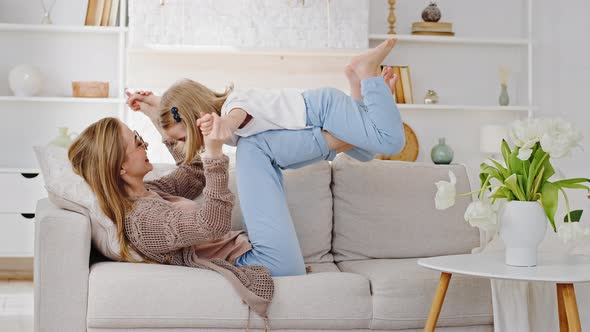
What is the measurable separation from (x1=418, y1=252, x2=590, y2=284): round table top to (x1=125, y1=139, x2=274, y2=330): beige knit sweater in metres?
0.51

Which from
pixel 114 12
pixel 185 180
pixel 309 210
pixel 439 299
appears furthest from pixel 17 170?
pixel 439 299

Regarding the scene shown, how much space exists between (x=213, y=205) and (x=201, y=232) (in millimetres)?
91

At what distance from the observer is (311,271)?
9.53 feet

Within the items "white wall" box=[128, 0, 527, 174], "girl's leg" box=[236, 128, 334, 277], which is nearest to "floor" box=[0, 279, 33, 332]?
"girl's leg" box=[236, 128, 334, 277]

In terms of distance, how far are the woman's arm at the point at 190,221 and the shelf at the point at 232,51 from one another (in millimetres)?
2851

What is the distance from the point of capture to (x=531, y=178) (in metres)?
2.42

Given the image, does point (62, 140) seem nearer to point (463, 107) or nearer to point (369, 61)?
point (463, 107)

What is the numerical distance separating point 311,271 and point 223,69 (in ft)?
9.54

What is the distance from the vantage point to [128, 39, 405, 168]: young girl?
9.23ft

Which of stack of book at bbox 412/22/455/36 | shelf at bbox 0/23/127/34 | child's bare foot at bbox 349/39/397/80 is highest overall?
stack of book at bbox 412/22/455/36

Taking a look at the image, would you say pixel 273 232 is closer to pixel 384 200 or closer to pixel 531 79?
pixel 384 200

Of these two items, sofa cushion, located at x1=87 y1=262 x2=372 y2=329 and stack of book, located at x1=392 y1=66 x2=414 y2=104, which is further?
stack of book, located at x1=392 y1=66 x2=414 y2=104

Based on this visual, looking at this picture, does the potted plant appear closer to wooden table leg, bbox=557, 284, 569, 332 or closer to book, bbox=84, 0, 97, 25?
wooden table leg, bbox=557, 284, 569, 332

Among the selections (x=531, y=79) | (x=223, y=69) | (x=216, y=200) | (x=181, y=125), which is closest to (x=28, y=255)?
(x=223, y=69)
